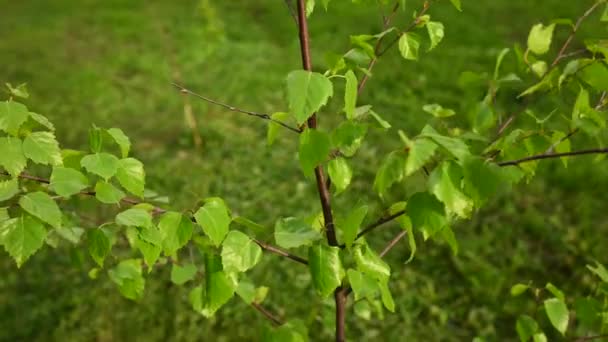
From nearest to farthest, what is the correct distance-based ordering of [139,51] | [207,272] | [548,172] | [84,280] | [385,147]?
[207,272] → [84,280] → [548,172] → [385,147] → [139,51]

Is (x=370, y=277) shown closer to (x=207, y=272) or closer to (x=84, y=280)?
(x=207, y=272)

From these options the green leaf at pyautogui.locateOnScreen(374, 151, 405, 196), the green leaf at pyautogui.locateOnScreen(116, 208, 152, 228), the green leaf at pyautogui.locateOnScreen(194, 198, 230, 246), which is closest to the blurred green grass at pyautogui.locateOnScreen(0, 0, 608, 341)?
the green leaf at pyautogui.locateOnScreen(116, 208, 152, 228)

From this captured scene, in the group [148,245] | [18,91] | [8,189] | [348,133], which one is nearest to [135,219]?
[148,245]

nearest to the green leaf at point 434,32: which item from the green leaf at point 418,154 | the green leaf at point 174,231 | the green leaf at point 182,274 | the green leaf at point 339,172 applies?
the green leaf at point 339,172

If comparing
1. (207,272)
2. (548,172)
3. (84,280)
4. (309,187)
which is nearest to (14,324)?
(84,280)

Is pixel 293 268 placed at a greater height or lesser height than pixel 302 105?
lesser

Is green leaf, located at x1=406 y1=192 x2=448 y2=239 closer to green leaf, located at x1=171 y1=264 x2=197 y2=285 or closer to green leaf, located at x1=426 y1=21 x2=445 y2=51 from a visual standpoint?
green leaf, located at x1=426 y1=21 x2=445 y2=51

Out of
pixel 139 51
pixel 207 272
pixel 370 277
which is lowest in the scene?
pixel 139 51
